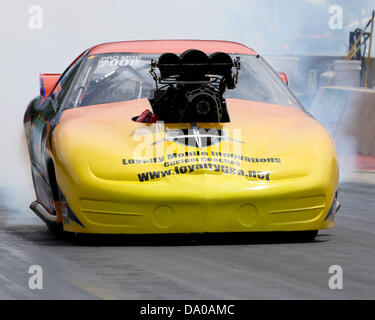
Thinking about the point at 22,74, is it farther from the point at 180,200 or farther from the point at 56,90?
the point at 180,200

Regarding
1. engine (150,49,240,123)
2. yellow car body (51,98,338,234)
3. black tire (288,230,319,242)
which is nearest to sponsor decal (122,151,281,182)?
yellow car body (51,98,338,234)

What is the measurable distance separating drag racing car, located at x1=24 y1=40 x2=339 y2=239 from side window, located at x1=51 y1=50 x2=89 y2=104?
330 mm

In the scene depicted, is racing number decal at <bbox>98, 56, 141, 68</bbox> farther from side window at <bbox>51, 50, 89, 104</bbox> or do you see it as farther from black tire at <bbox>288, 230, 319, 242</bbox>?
black tire at <bbox>288, 230, 319, 242</bbox>

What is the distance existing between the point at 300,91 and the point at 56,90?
1068 inches

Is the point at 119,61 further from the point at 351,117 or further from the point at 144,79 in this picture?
the point at 351,117

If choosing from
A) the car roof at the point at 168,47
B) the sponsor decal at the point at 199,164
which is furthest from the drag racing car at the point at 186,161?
the car roof at the point at 168,47

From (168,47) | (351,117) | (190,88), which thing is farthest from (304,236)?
(351,117)

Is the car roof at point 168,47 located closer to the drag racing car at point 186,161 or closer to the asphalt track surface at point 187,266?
the drag racing car at point 186,161

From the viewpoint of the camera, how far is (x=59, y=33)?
18922 mm

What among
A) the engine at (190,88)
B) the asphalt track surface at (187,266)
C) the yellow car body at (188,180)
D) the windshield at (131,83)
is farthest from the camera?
the windshield at (131,83)

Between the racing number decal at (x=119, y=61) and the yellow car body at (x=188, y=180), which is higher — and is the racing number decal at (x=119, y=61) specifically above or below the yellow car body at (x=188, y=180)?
above

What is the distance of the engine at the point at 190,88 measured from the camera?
633 cm

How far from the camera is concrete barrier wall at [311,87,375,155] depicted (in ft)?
49.5

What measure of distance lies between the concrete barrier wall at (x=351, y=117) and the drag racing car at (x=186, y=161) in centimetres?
839
